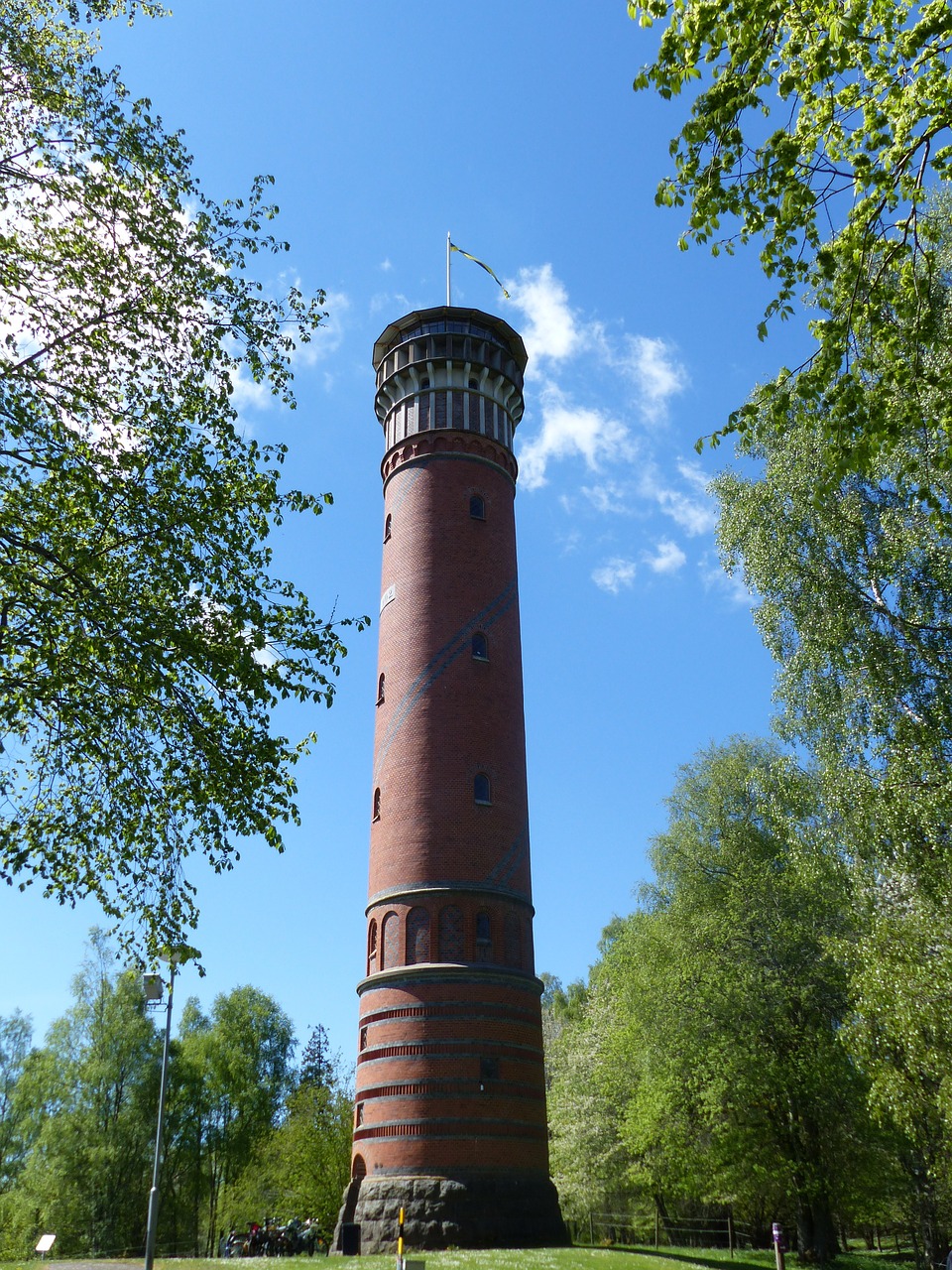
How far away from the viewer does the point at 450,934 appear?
954 inches

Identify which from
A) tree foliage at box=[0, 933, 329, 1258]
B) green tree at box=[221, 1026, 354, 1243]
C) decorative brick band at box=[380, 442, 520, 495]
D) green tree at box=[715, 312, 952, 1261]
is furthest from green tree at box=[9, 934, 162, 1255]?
green tree at box=[715, 312, 952, 1261]

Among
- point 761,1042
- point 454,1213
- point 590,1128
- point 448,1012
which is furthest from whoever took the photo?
point 590,1128

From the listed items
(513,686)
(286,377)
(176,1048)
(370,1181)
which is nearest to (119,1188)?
(176,1048)

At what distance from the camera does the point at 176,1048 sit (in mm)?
50594

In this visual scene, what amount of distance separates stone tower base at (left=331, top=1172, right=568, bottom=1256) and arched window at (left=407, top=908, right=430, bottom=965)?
4.59 metres

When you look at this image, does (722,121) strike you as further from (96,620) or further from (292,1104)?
(292,1104)

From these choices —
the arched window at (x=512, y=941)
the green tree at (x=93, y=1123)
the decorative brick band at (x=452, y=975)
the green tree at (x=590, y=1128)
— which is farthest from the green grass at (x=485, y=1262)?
the green tree at (x=93, y=1123)

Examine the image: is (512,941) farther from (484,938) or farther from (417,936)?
(417,936)

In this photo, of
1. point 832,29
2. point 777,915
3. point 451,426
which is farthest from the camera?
point 451,426

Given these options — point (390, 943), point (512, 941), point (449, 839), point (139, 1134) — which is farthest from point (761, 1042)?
point (139, 1134)

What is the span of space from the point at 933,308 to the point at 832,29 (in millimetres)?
2768

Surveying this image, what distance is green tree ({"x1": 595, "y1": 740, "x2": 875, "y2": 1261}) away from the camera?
2331 centimetres

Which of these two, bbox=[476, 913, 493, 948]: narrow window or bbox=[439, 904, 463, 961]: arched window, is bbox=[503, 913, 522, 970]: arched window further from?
bbox=[439, 904, 463, 961]: arched window

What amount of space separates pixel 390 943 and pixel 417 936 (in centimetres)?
82
